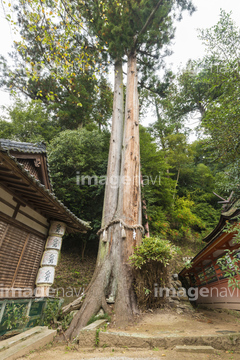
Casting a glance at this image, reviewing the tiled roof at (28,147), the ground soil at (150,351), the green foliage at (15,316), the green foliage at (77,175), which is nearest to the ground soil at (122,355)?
the ground soil at (150,351)

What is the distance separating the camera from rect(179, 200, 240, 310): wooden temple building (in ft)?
13.1

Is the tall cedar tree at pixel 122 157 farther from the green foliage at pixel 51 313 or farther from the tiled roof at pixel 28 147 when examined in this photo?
the tiled roof at pixel 28 147

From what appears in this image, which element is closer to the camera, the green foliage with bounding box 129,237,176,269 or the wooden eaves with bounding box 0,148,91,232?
the wooden eaves with bounding box 0,148,91,232

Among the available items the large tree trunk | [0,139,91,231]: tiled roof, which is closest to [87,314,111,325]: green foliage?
the large tree trunk

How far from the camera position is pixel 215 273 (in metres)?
5.57

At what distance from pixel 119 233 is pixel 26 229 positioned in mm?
2055

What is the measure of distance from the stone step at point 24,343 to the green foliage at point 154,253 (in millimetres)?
1755

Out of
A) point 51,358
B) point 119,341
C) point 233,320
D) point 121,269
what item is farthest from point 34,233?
point 233,320

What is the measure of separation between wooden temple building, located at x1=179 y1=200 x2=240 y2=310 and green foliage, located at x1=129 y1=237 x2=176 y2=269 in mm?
936

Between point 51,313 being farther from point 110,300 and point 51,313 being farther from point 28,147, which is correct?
point 28,147

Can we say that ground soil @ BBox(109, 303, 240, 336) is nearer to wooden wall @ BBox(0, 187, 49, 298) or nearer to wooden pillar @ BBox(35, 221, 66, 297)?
wooden pillar @ BBox(35, 221, 66, 297)

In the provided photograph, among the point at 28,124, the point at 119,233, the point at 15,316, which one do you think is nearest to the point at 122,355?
the point at 15,316

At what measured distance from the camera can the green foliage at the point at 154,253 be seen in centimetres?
332

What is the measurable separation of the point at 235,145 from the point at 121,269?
4049mm
